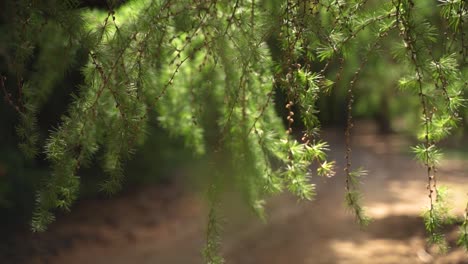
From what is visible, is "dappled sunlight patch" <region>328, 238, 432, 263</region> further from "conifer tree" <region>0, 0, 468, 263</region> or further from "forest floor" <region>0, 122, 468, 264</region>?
"conifer tree" <region>0, 0, 468, 263</region>

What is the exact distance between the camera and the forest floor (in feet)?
15.5

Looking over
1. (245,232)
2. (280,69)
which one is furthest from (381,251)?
(280,69)

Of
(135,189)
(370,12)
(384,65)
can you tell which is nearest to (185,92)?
(370,12)

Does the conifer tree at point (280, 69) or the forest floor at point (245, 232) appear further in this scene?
the forest floor at point (245, 232)

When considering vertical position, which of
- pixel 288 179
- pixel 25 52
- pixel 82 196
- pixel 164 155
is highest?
pixel 164 155

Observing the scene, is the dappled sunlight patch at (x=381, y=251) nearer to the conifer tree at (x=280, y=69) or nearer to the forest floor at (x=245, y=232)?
the forest floor at (x=245, y=232)

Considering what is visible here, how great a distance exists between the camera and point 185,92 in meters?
3.19

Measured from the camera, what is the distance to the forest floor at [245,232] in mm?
4715

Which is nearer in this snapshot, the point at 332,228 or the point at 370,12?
the point at 370,12

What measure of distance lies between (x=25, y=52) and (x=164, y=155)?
4210 mm

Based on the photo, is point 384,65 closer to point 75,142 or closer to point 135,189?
point 135,189

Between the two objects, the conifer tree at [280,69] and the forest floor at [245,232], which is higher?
the forest floor at [245,232]

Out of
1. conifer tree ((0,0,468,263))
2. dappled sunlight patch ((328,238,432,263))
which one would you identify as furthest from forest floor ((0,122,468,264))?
conifer tree ((0,0,468,263))

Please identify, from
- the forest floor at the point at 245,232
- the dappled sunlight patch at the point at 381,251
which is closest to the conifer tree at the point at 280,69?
the forest floor at the point at 245,232
